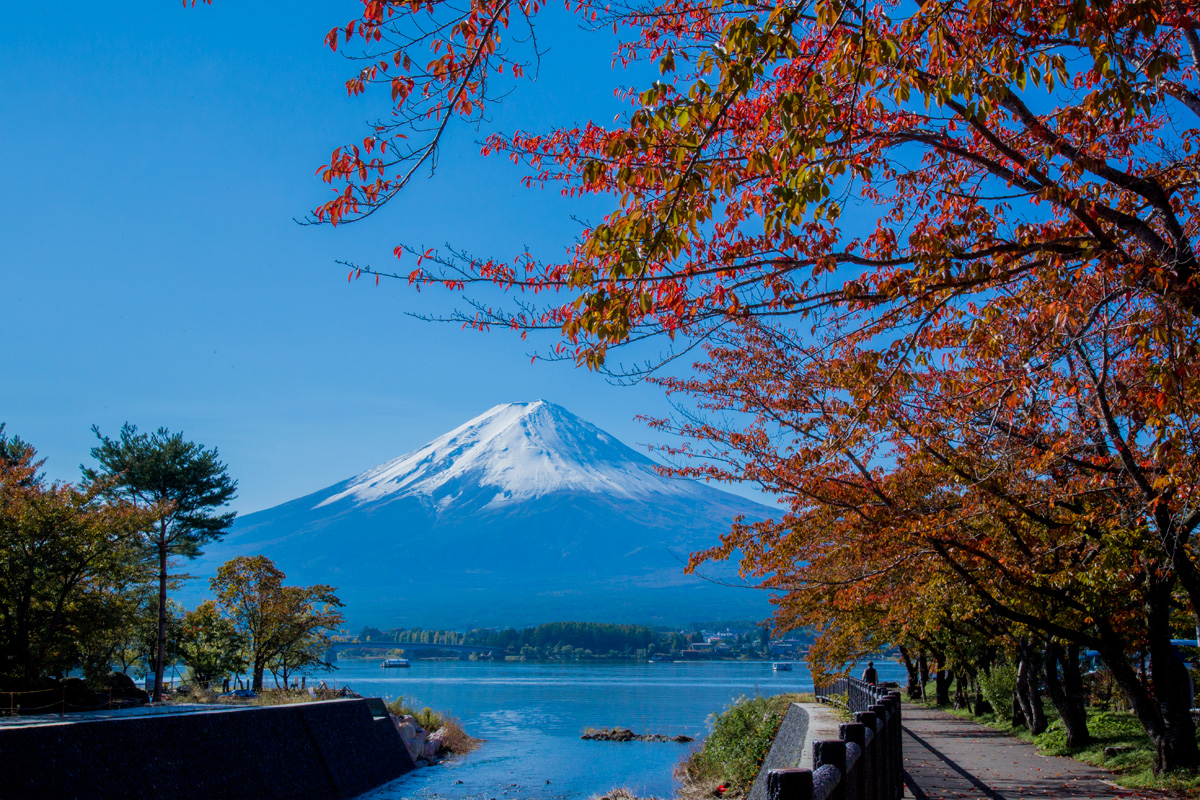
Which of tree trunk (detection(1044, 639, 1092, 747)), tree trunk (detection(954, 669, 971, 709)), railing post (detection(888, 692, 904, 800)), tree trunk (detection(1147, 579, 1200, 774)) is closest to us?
railing post (detection(888, 692, 904, 800))

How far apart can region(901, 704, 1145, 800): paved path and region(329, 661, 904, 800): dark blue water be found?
10.1m

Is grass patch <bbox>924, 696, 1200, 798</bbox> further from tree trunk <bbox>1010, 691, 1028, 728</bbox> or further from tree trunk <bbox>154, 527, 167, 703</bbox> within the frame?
tree trunk <bbox>154, 527, 167, 703</bbox>

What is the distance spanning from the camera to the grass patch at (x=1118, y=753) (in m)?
10.8

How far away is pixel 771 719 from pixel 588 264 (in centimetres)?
1928

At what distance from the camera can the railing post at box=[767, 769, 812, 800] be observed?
3045mm

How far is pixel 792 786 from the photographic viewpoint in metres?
3.06

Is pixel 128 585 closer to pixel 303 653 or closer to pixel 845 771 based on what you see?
pixel 303 653

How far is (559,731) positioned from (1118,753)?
37106 millimetres

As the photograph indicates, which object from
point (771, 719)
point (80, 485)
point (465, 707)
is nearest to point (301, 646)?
point (80, 485)

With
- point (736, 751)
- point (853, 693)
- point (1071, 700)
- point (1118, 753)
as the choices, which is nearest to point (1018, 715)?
point (1071, 700)

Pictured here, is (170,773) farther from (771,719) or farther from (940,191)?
(940,191)

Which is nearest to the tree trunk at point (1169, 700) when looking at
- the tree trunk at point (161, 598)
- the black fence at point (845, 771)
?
the black fence at point (845, 771)

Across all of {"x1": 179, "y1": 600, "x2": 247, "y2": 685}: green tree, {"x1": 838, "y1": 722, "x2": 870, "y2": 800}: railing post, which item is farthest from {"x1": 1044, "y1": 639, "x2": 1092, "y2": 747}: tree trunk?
{"x1": 179, "y1": 600, "x2": 247, "y2": 685}: green tree

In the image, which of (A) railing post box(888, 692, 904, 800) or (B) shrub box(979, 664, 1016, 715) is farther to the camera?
(B) shrub box(979, 664, 1016, 715)
